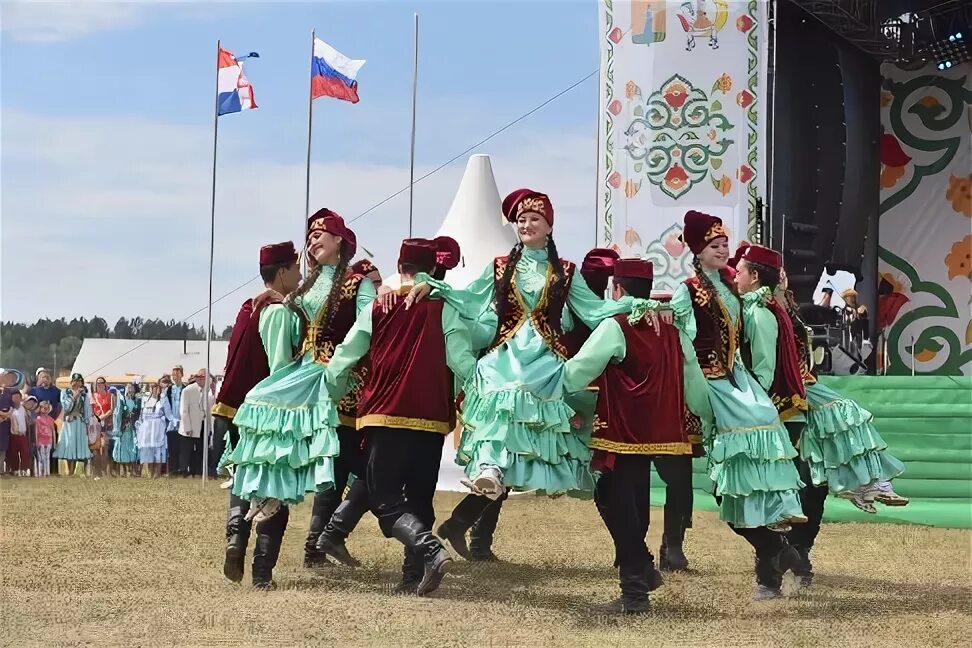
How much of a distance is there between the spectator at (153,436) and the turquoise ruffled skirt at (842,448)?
11866 millimetres

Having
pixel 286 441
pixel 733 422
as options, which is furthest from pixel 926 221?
pixel 286 441

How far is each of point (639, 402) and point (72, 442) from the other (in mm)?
12640

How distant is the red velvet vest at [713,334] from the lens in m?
6.16

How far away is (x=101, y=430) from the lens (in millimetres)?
17719

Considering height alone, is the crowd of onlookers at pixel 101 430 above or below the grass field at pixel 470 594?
above

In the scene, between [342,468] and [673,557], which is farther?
[673,557]

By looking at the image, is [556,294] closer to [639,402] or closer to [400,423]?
[639,402]

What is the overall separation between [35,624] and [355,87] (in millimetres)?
12582

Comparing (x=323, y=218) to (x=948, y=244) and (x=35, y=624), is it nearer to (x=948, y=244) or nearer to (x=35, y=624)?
(x=35, y=624)

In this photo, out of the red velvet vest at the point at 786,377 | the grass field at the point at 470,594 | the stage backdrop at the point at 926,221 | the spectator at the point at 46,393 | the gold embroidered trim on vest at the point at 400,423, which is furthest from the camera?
the stage backdrop at the point at 926,221

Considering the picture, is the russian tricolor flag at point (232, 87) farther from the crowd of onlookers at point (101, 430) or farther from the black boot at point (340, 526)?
the black boot at point (340, 526)

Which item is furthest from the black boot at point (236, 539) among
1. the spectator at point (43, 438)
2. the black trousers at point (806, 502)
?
the spectator at point (43, 438)

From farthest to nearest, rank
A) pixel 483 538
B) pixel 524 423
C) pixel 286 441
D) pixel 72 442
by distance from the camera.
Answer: pixel 72 442 → pixel 483 538 → pixel 286 441 → pixel 524 423

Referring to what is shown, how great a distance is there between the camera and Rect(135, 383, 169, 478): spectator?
17.2 metres
